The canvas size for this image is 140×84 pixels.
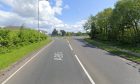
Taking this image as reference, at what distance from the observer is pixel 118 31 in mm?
61188

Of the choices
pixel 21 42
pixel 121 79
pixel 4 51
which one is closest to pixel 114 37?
pixel 21 42

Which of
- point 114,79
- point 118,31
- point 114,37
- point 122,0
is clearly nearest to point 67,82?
point 114,79

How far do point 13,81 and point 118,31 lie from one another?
49388mm

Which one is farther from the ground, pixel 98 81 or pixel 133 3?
pixel 133 3

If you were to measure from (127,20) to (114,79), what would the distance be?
38.3 m

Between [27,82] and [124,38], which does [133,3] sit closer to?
[124,38]

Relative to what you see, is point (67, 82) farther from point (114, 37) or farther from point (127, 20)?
point (114, 37)

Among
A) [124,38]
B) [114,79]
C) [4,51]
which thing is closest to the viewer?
[114,79]

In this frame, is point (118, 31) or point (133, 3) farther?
point (118, 31)

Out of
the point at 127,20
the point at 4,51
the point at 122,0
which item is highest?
the point at 122,0

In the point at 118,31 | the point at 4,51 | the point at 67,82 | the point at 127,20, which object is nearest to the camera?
the point at 67,82

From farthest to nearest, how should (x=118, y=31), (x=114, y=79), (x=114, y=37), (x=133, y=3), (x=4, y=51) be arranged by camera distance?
1. (x=114, y=37)
2. (x=118, y=31)
3. (x=133, y=3)
4. (x=4, y=51)
5. (x=114, y=79)

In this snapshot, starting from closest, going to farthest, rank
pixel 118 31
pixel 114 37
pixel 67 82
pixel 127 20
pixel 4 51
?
pixel 67 82 < pixel 4 51 < pixel 127 20 < pixel 118 31 < pixel 114 37

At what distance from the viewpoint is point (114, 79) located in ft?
46.0
